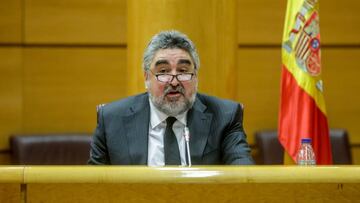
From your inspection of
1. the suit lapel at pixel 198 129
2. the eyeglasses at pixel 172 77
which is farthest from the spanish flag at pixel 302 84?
the eyeglasses at pixel 172 77

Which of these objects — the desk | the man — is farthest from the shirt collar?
the desk

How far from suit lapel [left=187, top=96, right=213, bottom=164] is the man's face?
0.07 m

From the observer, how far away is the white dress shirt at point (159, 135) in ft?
9.33

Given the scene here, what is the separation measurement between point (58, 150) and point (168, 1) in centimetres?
155

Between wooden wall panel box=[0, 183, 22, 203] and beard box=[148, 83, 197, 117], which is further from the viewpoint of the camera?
beard box=[148, 83, 197, 117]

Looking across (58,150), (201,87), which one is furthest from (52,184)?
(58,150)

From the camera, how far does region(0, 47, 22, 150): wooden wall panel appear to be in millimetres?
5328

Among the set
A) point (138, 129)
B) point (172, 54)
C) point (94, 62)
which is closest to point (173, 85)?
point (172, 54)

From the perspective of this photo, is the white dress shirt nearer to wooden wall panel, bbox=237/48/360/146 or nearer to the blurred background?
the blurred background

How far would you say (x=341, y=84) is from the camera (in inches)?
217

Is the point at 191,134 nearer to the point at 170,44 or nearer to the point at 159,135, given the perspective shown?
the point at 159,135

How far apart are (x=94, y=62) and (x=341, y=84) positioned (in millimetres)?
1954

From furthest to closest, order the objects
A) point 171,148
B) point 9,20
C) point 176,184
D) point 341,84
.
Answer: point 341,84 → point 9,20 → point 171,148 → point 176,184

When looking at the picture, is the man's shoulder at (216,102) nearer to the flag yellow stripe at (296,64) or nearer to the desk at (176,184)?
the desk at (176,184)
